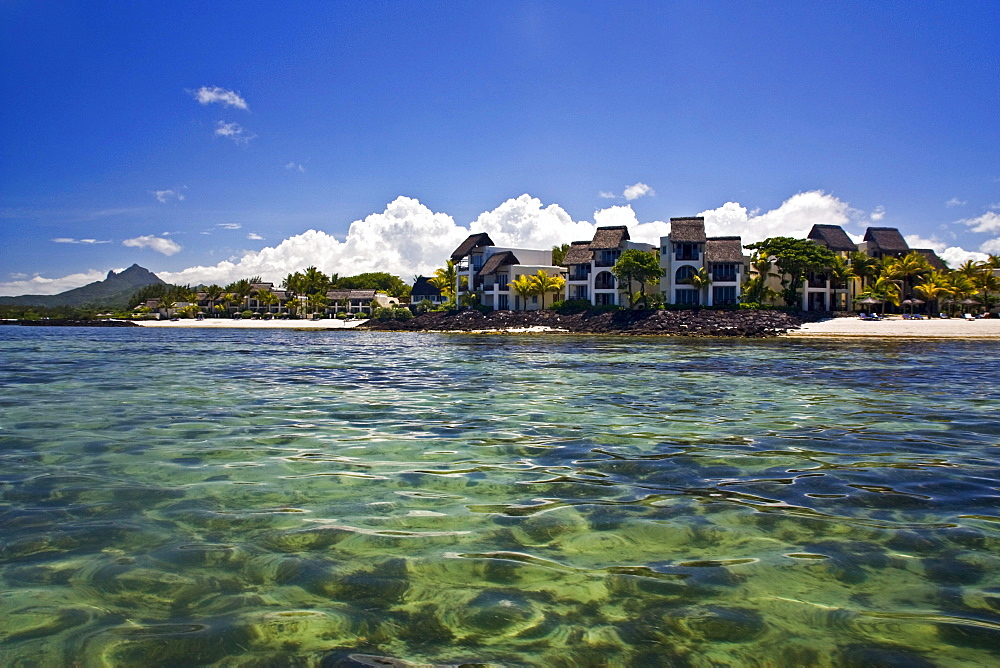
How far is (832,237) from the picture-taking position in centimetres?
7356

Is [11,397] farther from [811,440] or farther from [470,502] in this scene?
[811,440]

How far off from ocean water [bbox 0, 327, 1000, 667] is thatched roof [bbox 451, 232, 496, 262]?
72.1 meters

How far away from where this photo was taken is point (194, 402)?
14055mm

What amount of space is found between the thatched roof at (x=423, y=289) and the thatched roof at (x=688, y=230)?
46.3 metres

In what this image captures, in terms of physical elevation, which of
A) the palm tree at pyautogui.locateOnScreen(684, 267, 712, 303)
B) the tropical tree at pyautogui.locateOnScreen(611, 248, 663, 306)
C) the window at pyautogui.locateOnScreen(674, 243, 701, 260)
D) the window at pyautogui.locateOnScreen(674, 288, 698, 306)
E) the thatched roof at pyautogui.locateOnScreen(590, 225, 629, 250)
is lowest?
the window at pyautogui.locateOnScreen(674, 288, 698, 306)

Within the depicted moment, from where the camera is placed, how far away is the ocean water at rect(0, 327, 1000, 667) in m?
3.74

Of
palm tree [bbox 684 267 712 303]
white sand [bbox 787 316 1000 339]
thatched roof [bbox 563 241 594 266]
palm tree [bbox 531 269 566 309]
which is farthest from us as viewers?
palm tree [bbox 531 269 566 309]

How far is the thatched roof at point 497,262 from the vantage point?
78750mm

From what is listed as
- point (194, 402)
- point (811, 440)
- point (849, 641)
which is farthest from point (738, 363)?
point (849, 641)

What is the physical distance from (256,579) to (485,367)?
20150mm

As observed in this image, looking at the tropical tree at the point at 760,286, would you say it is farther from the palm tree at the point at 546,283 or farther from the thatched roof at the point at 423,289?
the thatched roof at the point at 423,289

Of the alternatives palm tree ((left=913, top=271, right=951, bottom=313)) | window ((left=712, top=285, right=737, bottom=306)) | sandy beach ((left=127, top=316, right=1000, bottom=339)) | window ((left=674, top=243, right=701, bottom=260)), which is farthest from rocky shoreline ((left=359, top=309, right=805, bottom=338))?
palm tree ((left=913, top=271, right=951, bottom=313))

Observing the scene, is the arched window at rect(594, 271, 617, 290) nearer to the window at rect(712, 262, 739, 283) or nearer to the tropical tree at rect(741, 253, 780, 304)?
the window at rect(712, 262, 739, 283)

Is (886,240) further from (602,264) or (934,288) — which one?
(602,264)
